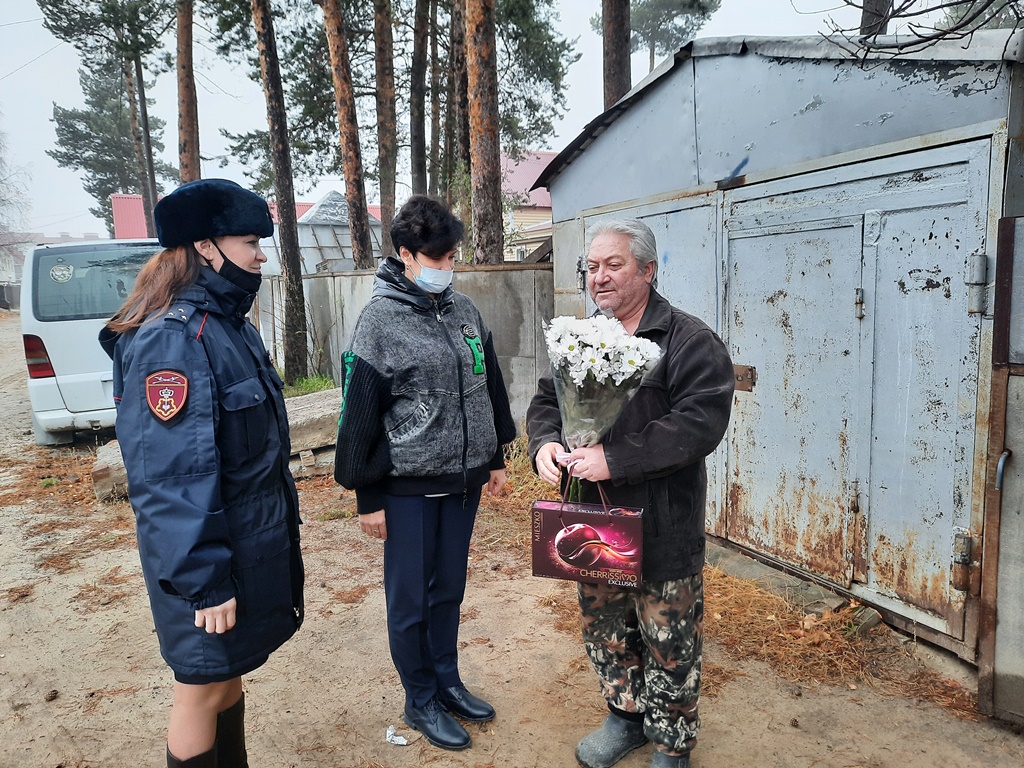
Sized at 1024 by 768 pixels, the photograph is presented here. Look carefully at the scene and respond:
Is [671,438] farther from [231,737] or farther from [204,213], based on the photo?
[231,737]

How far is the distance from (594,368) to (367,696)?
204 centimetres

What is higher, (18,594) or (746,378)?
(746,378)

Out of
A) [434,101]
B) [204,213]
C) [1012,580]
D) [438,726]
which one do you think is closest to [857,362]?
[1012,580]

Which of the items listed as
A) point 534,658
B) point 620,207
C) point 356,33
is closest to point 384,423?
point 534,658

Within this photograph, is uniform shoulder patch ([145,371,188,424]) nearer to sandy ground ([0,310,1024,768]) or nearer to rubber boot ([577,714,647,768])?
sandy ground ([0,310,1024,768])

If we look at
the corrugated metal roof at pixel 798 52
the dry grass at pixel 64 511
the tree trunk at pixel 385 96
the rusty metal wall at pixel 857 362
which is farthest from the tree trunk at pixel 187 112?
the rusty metal wall at pixel 857 362

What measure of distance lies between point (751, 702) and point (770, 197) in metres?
2.62

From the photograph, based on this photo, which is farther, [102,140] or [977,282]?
[102,140]

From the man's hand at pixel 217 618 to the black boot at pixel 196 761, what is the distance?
460 mm

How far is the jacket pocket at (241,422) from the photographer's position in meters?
1.96

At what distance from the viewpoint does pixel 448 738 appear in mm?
2730

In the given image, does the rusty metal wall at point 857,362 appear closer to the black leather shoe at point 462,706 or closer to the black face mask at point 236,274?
the black leather shoe at point 462,706

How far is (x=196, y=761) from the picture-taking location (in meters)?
2.04

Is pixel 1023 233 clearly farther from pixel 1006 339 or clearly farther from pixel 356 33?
pixel 356 33
